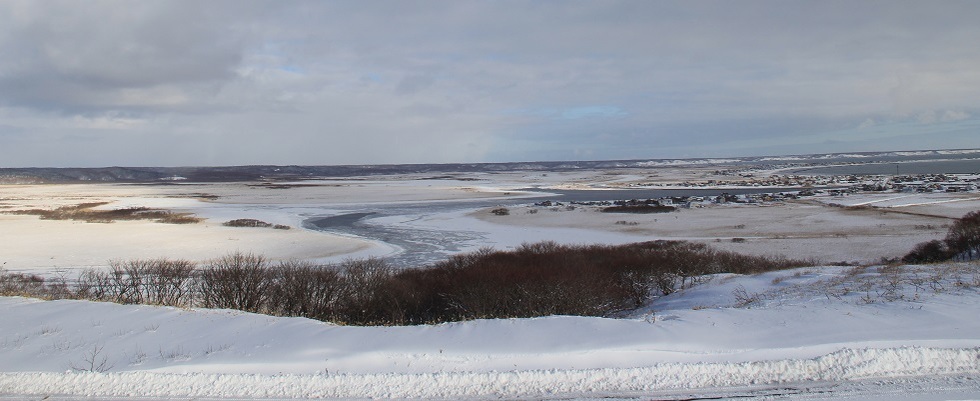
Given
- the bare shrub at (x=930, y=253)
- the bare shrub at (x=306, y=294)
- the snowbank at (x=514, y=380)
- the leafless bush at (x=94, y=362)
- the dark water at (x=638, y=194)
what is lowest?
the dark water at (x=638, y=194)

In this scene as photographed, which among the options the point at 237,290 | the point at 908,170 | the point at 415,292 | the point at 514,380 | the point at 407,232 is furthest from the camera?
the point at 908,170

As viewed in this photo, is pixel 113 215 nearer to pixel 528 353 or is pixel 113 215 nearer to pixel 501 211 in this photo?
pixel 501 211

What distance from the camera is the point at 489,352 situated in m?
6.06

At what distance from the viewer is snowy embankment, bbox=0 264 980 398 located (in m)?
5.45

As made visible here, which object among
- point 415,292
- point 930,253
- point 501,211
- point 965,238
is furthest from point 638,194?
point 415,292

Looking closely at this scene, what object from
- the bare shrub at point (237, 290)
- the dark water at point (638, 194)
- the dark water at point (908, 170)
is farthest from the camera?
the dark water at point (908, 170)

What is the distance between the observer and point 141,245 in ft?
95.1

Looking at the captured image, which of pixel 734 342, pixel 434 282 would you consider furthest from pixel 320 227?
pixel 734 342

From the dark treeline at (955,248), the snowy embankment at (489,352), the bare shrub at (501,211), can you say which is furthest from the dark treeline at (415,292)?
the bare shrub at (501,211)

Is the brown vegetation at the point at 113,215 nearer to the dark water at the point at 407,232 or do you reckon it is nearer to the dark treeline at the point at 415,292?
the dark water at the point at 407,232

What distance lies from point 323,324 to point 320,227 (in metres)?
33.0

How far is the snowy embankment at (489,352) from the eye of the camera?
545 centimetres

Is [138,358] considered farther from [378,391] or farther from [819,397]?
[819,397]

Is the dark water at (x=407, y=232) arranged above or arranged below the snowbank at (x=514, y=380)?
below
